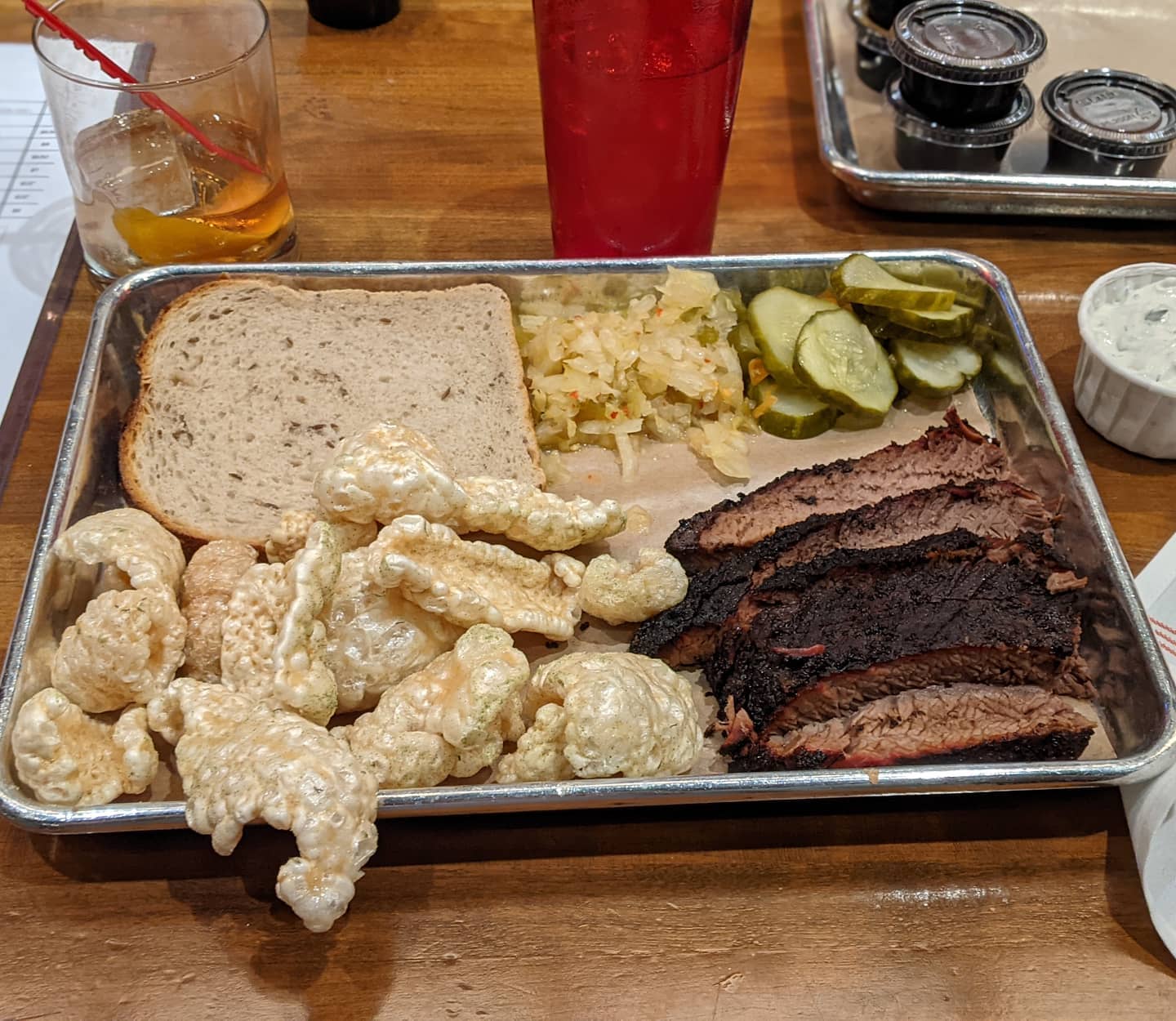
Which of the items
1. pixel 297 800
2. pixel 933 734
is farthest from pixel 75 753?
pixel 933 734

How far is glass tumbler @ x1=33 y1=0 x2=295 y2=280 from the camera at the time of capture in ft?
8.04

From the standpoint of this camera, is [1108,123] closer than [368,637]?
No

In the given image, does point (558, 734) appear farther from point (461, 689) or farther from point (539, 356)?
point (539, 356)

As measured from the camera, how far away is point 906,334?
95.6 inches

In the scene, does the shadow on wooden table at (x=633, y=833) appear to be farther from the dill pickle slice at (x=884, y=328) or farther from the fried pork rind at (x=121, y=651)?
the dill pickle slice at (x=884, y=328)

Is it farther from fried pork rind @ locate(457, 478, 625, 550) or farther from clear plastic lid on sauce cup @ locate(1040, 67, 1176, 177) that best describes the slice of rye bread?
clear plastic lid on sauce cup @ locate(1040, 67, 1176, 177)

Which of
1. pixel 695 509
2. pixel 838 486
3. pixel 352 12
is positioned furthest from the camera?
pixel 352 12

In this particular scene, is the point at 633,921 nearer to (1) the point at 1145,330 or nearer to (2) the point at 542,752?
(2) the point at 542,752

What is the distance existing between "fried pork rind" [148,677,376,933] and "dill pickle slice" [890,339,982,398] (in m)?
1.50

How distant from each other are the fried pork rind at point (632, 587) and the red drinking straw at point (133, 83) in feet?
4.59

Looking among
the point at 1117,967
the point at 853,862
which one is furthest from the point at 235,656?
the point at 1117,967

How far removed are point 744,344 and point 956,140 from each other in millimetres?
1079

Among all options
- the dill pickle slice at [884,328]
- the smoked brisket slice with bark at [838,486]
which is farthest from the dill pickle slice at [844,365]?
the smoked brisket slice with bark at [838,486]

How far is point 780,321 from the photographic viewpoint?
2.40 m
